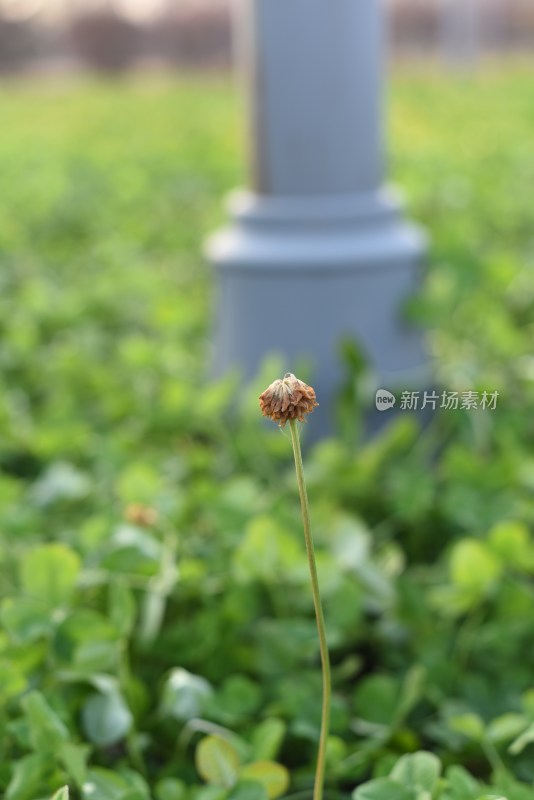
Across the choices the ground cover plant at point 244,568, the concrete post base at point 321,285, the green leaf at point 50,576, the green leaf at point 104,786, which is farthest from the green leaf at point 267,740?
the concrete post base at point 321,285

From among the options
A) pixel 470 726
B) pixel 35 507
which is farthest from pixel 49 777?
pixel 35 507

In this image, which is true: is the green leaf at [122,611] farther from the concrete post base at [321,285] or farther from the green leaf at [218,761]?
the concrete post base at [321,285]

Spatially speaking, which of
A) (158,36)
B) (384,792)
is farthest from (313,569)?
(158,36)

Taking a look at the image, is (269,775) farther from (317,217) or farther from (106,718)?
(317,217)

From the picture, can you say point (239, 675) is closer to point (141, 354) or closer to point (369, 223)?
point (141, 354)

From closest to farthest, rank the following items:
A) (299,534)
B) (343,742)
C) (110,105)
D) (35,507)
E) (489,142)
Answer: (343,742) → (299,534) → (35,507) → (489,142) → (110,105)

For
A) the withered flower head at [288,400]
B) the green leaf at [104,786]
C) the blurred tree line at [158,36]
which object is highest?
the blurred tree line at [158,36]

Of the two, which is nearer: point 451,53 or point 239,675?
point 239,675
